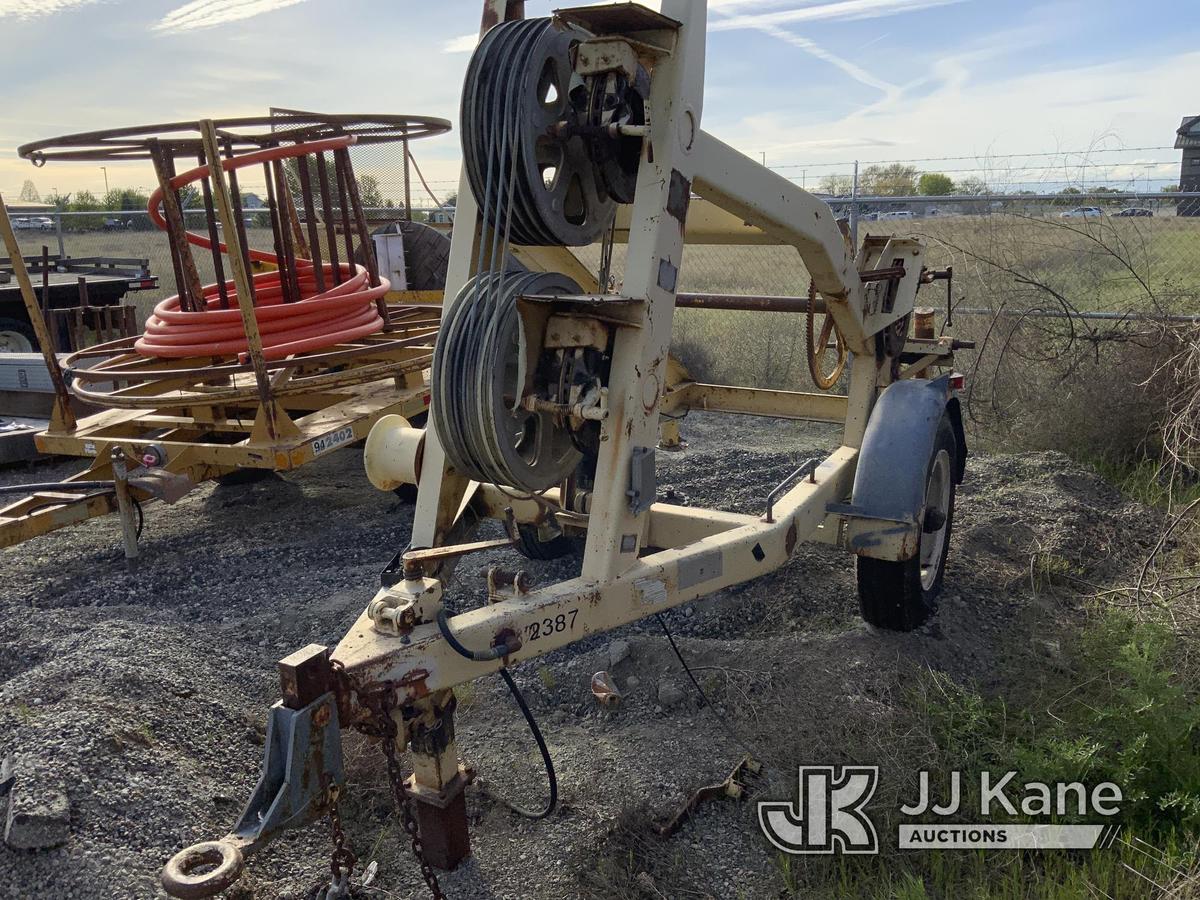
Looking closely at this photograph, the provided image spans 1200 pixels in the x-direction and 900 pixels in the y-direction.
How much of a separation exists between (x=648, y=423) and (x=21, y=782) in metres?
2.14

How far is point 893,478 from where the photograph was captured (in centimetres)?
387

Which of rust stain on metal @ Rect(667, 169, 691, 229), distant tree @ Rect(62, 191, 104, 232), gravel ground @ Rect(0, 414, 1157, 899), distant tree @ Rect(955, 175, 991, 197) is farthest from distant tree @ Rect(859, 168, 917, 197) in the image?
distant tree @ Rect(62, 191, 104, 232)

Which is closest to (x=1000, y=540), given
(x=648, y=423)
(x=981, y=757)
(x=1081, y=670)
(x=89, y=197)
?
(x=1081, y=670)

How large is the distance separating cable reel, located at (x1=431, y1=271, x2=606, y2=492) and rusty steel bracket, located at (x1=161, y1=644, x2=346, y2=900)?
750 millimetres

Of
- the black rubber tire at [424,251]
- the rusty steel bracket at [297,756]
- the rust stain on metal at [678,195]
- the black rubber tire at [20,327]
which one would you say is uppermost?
the rust stain on metal at [678,195]

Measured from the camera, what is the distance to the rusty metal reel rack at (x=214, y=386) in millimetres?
4781

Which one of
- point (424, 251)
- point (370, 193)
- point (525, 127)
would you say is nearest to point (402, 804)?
point (525, 127)

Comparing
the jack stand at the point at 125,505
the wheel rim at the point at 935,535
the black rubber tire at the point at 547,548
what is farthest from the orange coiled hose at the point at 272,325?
the wheel rim at the point at 935,535

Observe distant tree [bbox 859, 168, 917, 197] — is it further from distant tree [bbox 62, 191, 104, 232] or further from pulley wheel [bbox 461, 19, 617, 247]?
distant tree [bbox 62, 191, 104, 232]

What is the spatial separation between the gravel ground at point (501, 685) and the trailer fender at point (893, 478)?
0.51 meters

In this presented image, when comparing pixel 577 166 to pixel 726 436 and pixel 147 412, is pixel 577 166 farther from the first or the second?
pixel 726 436

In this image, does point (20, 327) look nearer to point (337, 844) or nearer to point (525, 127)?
point (525, 127)

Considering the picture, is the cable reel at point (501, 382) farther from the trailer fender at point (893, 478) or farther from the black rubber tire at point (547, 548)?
the black rubber tire at point (547, 548)

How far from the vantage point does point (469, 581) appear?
484cm
